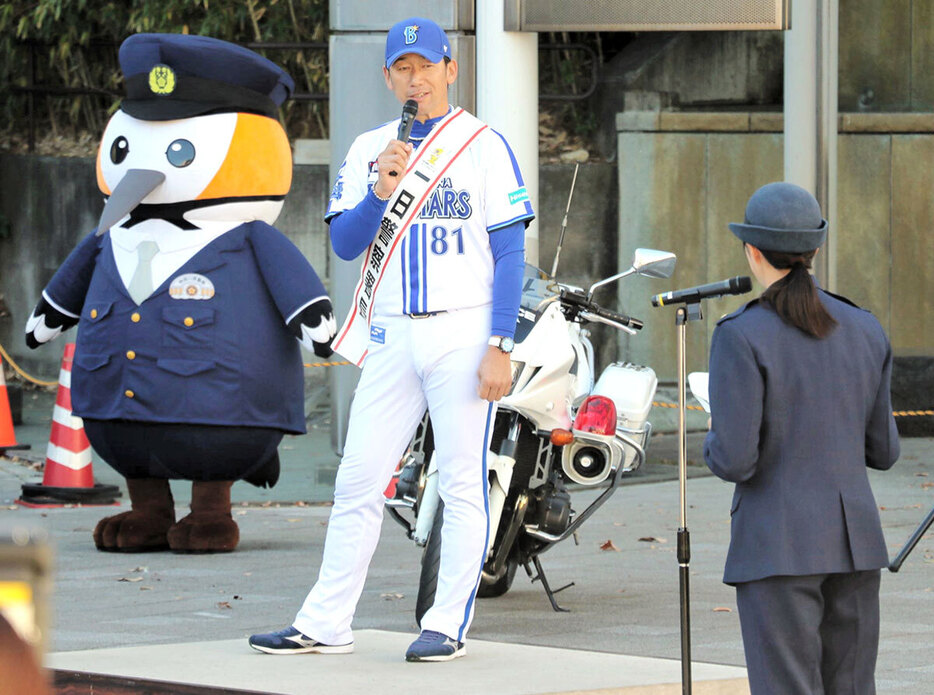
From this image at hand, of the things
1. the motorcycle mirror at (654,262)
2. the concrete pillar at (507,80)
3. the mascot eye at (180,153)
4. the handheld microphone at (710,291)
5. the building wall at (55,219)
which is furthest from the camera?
the building wall at (55,219)

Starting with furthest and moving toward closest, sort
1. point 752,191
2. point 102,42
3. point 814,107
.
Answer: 1. point 102,42
2. point 752,191
3. point 814,107

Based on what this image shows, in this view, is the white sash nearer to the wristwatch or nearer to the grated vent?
the wristwatch

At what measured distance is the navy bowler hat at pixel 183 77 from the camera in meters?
7.75

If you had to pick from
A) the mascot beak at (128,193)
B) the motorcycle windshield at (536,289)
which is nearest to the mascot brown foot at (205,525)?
the mascot beak at (128,193)

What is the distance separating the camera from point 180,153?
7.70m

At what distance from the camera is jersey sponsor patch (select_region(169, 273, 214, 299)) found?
24.8 feet

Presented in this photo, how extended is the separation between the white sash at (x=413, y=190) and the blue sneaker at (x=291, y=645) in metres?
0.90

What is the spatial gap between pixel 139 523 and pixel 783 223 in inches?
184

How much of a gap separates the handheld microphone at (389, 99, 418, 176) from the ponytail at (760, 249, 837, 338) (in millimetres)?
1359

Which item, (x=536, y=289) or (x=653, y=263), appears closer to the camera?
(x=653, y=263)

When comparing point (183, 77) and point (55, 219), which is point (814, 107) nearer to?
point (183, 77)

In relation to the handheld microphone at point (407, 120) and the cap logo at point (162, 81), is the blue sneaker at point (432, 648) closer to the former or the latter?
the handheld microphone at point (407, 120)

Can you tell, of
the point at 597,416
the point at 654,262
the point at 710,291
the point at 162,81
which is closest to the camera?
the point at 710,291

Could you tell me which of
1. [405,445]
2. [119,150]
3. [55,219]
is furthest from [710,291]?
[55,219]
